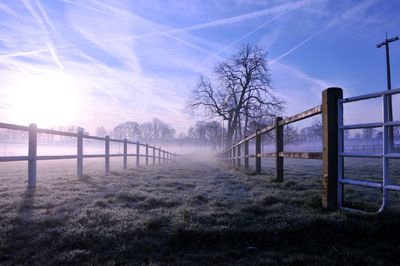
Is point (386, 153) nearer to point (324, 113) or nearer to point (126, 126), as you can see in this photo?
point (324, 113)

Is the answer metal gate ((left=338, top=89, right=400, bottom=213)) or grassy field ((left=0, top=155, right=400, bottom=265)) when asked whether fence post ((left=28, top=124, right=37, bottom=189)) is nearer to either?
grassy field ((left=0, top=155, right=400, bottom=265))

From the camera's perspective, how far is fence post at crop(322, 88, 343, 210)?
12.5ft

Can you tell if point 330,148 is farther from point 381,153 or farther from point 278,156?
point 278,156

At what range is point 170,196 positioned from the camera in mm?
5051

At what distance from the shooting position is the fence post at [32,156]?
6453 mm

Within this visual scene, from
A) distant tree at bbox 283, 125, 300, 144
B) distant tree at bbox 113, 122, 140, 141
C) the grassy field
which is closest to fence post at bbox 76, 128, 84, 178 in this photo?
the grassy field

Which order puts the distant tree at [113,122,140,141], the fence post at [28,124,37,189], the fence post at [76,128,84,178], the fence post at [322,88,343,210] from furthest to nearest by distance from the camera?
the distant tree at [113,122,140,141] → the fence post at [76,128,84,178] → the fence post at [28,124,37,189] → the fence post at [322,88,343,210]

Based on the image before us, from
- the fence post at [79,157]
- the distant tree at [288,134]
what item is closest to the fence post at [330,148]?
the fence post at [79,157]

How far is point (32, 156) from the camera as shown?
259 inches

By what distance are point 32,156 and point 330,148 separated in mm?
5640

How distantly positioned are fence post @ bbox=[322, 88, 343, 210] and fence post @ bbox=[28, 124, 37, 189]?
17.6 feet

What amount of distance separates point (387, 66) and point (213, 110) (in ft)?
59.3

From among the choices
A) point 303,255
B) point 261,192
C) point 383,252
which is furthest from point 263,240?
point 261,192

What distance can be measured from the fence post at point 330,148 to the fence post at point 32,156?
5.36 meters
